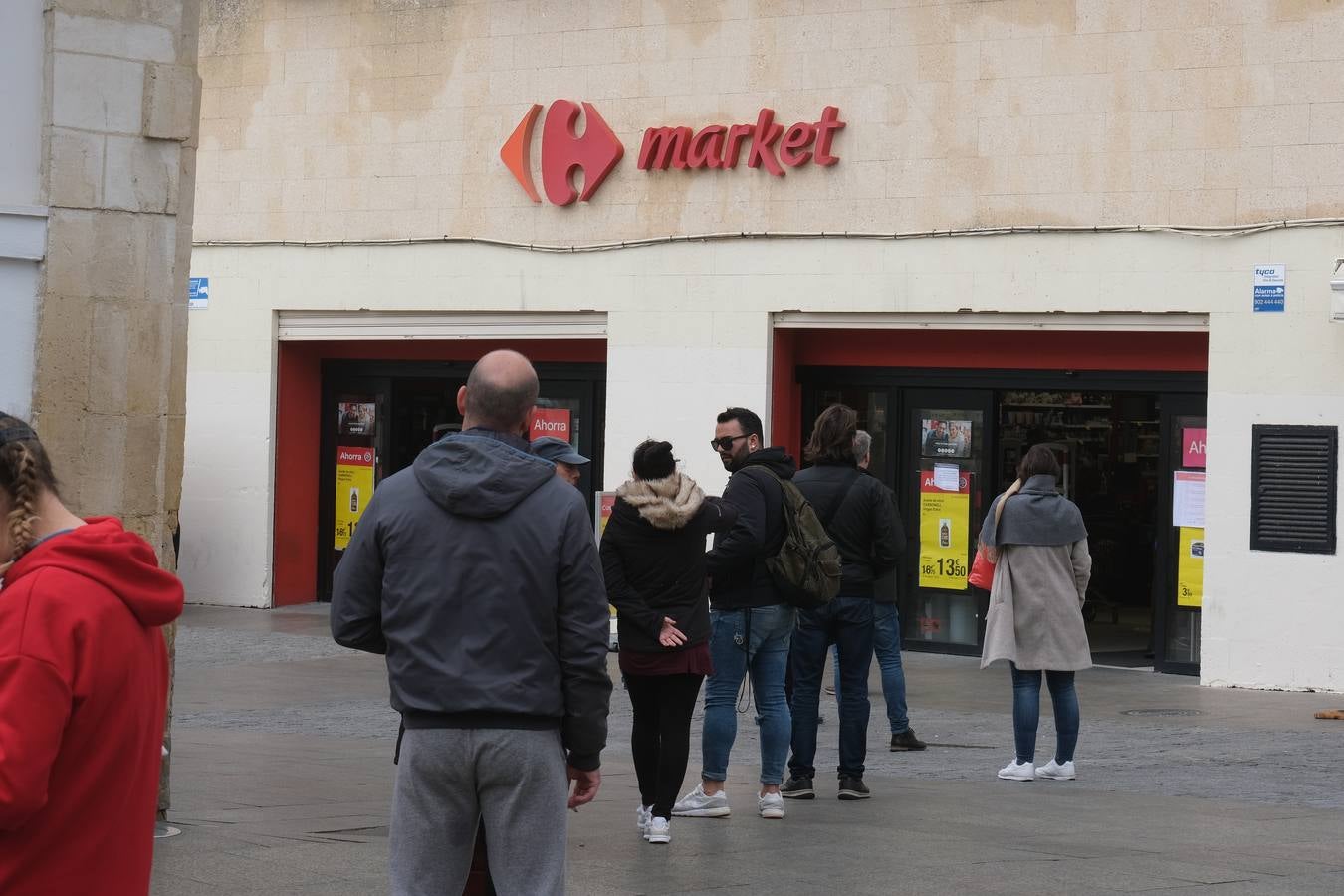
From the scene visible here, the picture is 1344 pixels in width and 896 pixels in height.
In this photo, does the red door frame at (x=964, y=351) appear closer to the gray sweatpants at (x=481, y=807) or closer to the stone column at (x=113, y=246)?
the stone column at (x=113, y=246)

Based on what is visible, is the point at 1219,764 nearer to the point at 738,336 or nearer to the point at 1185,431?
the point at 1185,431

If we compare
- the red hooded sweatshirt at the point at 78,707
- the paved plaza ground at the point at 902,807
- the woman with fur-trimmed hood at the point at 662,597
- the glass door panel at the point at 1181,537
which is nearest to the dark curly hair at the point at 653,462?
the woman with fur-trimmed hood at the point at 662,597

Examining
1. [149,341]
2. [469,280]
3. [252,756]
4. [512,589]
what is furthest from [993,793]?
[469,280]

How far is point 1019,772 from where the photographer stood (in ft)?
33.3

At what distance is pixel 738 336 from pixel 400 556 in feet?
39.7

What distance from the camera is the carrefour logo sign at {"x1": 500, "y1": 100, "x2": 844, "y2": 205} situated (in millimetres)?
16234

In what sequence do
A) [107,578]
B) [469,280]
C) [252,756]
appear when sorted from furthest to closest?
[469,280], [252,756], [107,578]

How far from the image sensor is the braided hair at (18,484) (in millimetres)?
3221

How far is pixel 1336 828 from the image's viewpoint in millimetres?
8578

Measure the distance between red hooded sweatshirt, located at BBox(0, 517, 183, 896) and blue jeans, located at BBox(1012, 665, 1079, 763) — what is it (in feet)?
23.7

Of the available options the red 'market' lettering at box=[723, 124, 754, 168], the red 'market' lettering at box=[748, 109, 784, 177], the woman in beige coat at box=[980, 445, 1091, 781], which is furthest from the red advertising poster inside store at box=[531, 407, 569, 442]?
the woman in beige coat at box=[980, 445, 1091, 781]

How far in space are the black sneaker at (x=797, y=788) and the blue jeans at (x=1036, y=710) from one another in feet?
4.68

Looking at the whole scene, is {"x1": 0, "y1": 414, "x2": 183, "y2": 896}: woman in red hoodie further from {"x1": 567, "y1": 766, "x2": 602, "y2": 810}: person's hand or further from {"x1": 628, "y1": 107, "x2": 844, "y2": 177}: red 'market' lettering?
{"x1": 628, "y1": 107, "x2": 844, "y2": 177}: red 'market' lettering

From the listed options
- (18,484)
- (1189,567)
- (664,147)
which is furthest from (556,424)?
(18,484)
